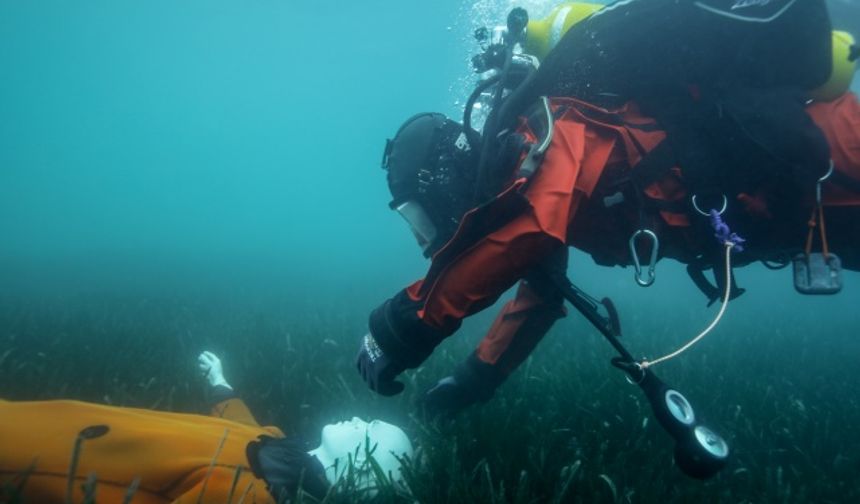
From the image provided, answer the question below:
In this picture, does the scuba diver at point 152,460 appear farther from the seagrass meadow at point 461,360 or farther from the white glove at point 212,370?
the white glove at point 212,370

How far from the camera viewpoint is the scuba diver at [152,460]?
192 centimetres

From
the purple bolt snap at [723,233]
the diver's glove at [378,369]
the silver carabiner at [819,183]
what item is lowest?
the silver carabiner at [819,183]

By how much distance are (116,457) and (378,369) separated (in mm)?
1168

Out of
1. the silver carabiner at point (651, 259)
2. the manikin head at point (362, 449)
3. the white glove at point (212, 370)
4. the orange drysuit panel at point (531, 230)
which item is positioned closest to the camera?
the orange drysuit panel at point (531, 230)

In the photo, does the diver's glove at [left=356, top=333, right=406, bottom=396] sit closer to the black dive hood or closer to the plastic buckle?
the black dive hood

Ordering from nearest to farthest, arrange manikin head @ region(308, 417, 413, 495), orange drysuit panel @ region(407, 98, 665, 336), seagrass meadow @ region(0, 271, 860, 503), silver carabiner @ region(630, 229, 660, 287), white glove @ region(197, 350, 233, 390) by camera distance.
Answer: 1. orange drysuit panel @ region(407, 98, 665, 336)
2. silver carabiner @ region(630, 229, 660, 287)
3. manikin head @ region(308, 417, 413, 495)
4. seagrass meadow @ region(0, 271, 860, 503)
5. white glove @ region(197, 350, 233, 390)

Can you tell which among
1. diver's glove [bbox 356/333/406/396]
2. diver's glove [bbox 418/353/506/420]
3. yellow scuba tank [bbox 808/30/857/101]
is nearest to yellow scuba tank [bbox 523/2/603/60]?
yellow scuba tank [bbox 808/30/857/101]

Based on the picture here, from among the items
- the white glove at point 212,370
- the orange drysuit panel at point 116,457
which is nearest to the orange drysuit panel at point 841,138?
the orange drysuit panel at point 116,457

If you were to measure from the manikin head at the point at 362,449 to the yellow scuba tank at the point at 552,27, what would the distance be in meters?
2.48

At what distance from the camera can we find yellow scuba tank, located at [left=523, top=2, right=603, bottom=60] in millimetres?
2799

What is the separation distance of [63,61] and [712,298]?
11529 centimetres

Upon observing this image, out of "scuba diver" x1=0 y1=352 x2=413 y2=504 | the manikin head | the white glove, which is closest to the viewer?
"scuba diver" x1=0 y1=352 x2=413 y2=504

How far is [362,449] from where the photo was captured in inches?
111

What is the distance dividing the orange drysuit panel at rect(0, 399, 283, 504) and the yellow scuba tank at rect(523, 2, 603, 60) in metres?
2.77
